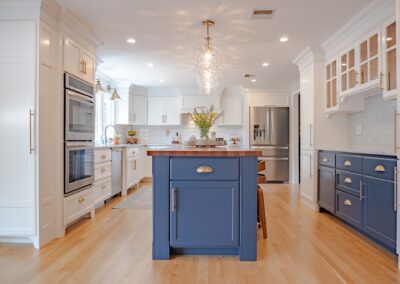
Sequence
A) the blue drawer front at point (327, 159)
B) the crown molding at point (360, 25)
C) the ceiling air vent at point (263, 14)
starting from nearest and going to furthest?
1. the crown molding at point (360, 25)
2. the ceiling air vent at point (263, 14)
3. the blue drawer front at point (327, 159)

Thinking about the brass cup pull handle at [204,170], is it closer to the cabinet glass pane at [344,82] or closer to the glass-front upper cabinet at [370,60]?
the glass-front upper cabinet at [370,60]

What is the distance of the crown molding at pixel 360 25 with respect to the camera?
9.07ft

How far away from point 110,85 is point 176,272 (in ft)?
16.8

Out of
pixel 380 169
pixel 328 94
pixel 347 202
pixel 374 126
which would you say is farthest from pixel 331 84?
pixel 380 169

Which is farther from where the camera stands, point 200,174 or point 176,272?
point 200,174

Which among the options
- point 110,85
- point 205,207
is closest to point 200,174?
point 205,207

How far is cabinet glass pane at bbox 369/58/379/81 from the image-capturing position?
2.94 metres

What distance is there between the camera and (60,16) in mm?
2902

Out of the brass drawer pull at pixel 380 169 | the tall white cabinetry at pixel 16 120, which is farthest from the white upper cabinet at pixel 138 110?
the brass drawer pull at pixel 380 169

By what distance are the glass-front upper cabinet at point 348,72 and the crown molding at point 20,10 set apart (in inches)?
131

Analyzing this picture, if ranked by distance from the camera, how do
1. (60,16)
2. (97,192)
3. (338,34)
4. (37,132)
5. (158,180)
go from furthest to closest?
(97,192) → (338,34) → (60,16) → (37,132) → (158,180)

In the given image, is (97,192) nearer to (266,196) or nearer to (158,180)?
(158,180)

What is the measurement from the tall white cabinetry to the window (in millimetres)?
3021

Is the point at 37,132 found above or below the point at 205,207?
above
